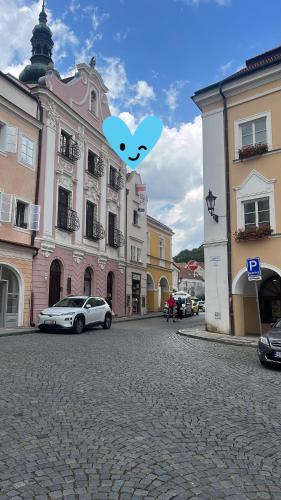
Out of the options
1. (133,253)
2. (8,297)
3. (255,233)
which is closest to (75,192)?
(8,297)

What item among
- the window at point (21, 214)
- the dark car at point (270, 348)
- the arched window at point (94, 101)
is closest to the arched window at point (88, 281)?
the window at point (21, 214)

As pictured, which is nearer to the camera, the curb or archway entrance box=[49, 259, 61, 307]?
the curb

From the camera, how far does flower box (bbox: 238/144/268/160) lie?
17.5 meters

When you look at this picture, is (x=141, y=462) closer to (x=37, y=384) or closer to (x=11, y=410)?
(x=11, y=410)

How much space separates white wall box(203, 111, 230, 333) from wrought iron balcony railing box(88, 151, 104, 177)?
11.5m

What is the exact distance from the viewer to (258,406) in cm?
648

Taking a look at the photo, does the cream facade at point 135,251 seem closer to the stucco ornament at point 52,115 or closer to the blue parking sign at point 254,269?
the stucco ornament at point 52,115

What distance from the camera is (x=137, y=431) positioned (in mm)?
5082

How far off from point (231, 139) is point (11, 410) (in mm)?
15909

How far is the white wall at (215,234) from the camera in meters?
18.3

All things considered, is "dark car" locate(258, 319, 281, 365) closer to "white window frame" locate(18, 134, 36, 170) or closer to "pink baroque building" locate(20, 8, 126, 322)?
"pink baroque building" locate(20, 8, 126, 322)

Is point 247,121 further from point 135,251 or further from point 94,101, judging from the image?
point 135,251

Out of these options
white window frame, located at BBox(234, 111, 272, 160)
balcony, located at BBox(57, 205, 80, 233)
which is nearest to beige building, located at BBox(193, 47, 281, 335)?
white window frame, located at BBox(234, 111, 272, 160)

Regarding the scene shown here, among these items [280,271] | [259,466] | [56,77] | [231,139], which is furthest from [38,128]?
[259,466]
